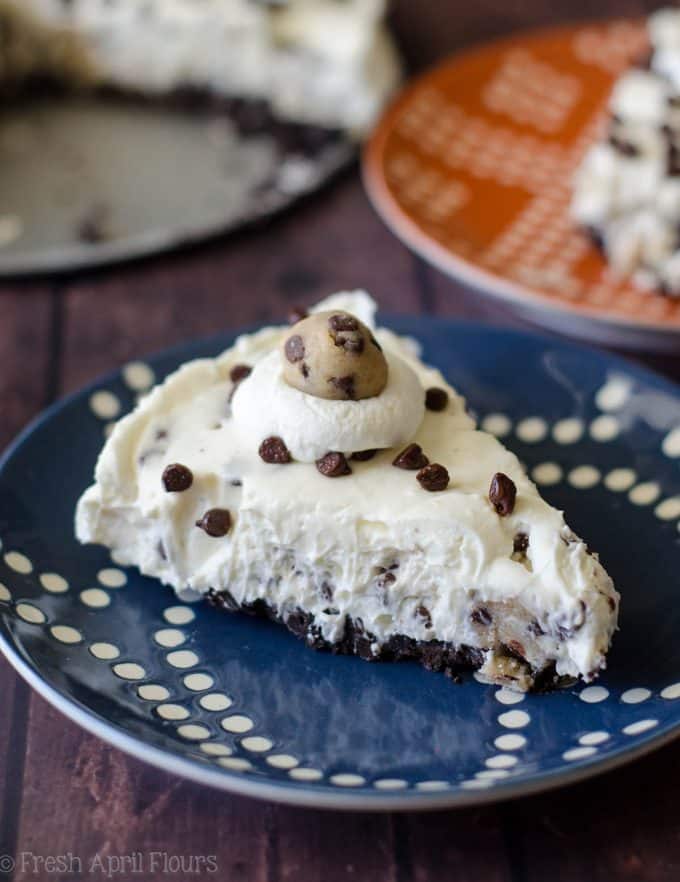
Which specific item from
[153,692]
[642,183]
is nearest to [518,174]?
[642,183]

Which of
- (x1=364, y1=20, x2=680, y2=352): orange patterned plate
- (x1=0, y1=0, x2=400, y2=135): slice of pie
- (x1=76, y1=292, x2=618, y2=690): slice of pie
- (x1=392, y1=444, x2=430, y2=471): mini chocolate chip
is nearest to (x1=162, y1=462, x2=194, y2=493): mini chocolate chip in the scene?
(x1=76, y1=292, x2=618, y2=690): slice of pie

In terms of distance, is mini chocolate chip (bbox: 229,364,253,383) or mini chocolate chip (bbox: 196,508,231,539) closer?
mini chocolate chip (bbox: 196,508,231,539)

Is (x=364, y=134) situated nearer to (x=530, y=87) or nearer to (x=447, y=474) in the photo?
(x=530, y=87)

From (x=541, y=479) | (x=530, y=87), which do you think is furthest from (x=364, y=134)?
(x=541, y=479)

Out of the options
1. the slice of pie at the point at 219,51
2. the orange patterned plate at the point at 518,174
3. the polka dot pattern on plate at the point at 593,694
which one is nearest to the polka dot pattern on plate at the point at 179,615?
the polka dot pattern on plate at the point at 593,694

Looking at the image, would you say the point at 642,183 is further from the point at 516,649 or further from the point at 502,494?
the point at 516,649

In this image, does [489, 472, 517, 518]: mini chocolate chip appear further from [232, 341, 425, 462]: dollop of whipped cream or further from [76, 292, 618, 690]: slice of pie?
[232, 341, 425, 462]: dollop of whipped cream

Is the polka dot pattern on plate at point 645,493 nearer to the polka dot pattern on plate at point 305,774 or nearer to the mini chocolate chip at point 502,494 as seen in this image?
the mini chocolate chip at point 502,494
